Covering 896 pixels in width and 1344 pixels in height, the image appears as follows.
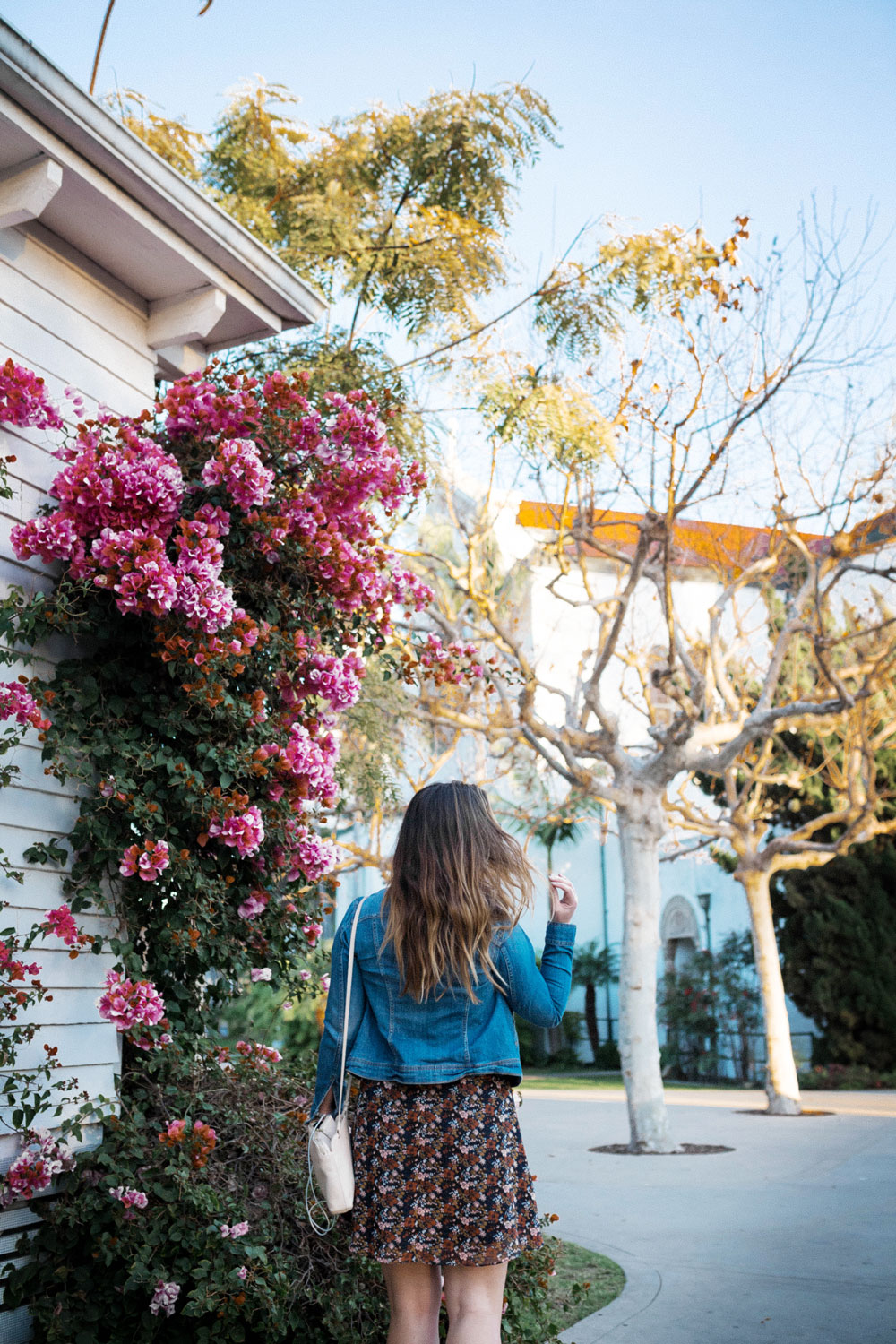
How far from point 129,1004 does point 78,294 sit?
2661 millimetres

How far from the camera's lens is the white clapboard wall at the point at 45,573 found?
11.5 ft

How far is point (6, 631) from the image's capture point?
138 inches

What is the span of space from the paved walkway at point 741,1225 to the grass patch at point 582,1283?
0.08 meters

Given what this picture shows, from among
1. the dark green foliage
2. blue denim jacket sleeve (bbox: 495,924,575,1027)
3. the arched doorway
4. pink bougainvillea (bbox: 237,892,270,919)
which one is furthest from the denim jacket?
the arched doorway

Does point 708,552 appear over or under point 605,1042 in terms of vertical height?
over

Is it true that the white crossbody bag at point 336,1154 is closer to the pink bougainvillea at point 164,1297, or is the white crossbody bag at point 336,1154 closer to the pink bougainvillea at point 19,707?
the pink bougainvillea at point 164,1297

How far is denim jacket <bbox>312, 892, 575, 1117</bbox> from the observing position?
2363 mm

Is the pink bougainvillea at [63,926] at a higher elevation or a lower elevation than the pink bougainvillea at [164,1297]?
higher

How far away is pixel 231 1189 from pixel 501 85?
7134 millimetres

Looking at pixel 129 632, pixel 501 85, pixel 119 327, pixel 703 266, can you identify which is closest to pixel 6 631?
pixel 129 632

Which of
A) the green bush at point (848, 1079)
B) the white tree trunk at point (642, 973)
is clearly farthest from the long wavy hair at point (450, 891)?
the green bush at point (848, 1079)

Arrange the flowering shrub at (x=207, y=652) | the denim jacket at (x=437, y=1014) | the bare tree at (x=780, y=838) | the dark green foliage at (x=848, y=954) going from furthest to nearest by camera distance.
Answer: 1. the dark green foliage at (x=848, y=954)
2. the bare tree at (x=780, y=838)
3. the flowering shrub at (x=207, y=652)
4. the denim jacket at (x=437, y=1014)

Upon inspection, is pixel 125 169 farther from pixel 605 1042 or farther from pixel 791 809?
pixel 605 1042

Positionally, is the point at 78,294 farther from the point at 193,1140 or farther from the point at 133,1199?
the point at 133,1199
